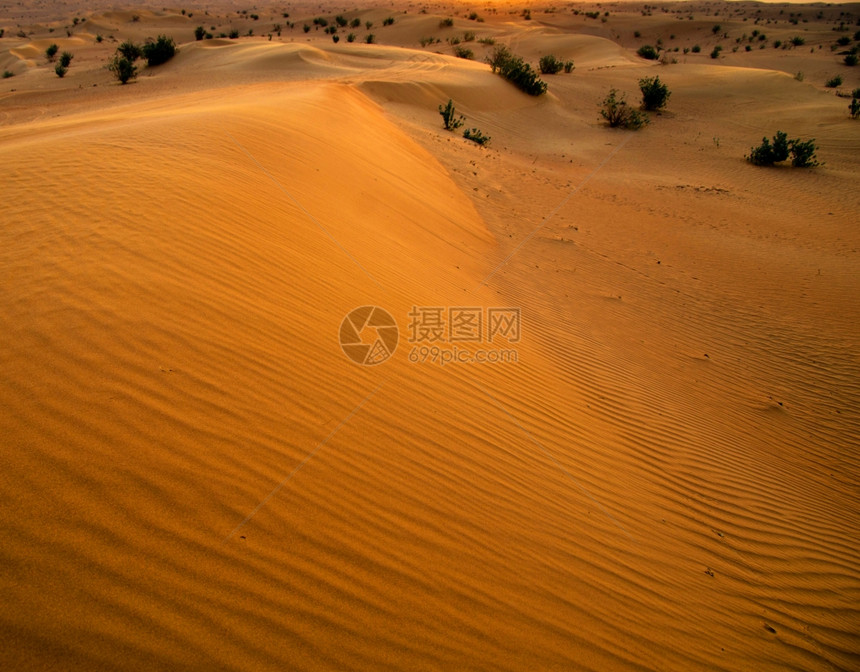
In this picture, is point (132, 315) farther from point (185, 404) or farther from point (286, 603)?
point (286, 603)

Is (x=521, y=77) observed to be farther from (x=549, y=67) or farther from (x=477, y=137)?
(x=477, y=137)

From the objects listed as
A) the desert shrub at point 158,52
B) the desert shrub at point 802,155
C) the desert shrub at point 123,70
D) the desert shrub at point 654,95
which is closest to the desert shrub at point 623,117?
the desert shrub at point 654,95

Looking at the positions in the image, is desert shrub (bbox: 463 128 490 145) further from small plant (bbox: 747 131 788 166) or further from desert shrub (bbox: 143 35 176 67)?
desert shrub (bbox: 143 35 176 67)

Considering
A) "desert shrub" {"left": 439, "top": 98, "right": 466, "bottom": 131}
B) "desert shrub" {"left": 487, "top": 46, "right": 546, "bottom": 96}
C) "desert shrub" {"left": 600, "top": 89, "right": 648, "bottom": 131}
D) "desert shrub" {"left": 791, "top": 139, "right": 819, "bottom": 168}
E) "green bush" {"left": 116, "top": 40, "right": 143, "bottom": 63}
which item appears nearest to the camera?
"desert shrub" {"left": 791, "top": 139, "right": 819, "bottom": 168}

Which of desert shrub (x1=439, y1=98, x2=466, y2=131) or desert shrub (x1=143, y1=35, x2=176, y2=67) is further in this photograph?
desert shrub (x1=143, y1=35, x2=176, y2=67)

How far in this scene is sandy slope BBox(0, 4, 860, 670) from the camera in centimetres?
202

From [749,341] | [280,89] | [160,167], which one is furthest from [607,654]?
[280,89]

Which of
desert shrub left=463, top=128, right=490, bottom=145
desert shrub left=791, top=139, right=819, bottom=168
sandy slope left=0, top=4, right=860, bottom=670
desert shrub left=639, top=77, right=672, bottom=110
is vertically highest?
desert shrub left=639, top=77, right=672, bottom=110

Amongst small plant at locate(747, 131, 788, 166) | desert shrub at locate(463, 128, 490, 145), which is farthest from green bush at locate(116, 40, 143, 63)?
small plant at locate(747, 131, 788, 166)
